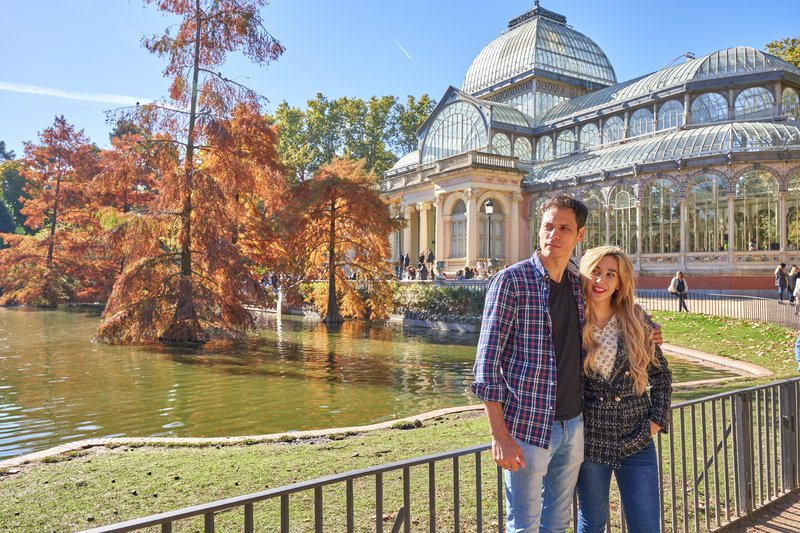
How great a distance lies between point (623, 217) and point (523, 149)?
11.2 meters

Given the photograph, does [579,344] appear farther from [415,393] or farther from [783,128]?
[783,128]

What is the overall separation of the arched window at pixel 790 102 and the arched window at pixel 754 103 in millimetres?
746

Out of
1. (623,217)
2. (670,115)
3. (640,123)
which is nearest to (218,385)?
(623,217)

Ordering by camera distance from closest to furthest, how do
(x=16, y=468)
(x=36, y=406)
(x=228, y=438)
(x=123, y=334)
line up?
1. (x=16, y=468)
2. (x=228, y=438)
3. (x=36, y=406)
4. (x=123, y=334)

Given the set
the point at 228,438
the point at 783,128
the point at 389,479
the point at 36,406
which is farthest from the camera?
the point at 783,128

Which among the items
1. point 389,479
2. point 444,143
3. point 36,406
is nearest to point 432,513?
point 389,479

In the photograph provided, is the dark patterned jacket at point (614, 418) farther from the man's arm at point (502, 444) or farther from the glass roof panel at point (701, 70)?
the glass roof panel at point (701, 70)

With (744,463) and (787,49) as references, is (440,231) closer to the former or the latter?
(787,49)

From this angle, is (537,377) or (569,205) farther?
(569,205)

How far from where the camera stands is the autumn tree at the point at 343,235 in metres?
25.0

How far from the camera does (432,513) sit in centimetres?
293

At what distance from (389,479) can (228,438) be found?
2.85 m

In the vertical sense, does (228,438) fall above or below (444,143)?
below

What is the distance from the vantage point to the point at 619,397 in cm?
317
